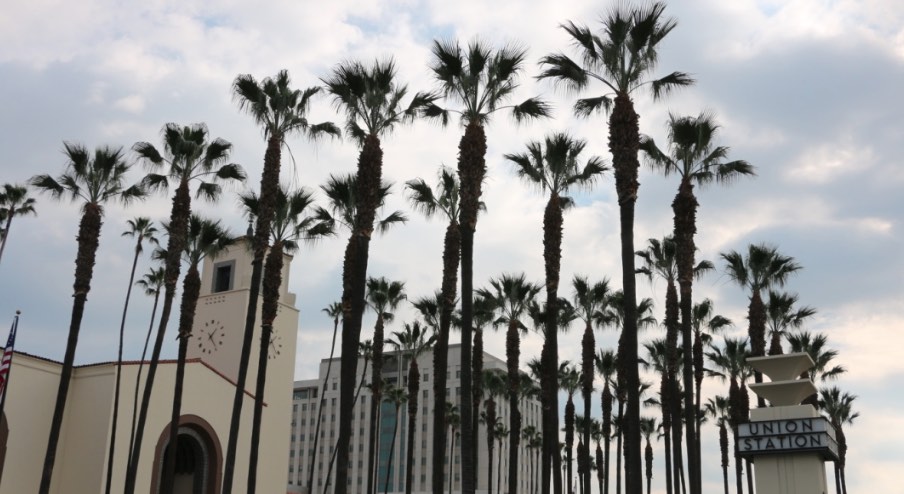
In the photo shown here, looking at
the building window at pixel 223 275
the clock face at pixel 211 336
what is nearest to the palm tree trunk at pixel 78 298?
the clock face at pixel 211 336

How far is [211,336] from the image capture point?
157 feet

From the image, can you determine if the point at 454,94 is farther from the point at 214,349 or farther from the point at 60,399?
the point at 214,349

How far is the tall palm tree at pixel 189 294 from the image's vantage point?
26312 millimetres

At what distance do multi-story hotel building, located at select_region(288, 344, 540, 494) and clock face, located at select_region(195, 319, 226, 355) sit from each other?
2498 inches

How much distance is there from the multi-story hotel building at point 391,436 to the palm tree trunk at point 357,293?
88.8 m

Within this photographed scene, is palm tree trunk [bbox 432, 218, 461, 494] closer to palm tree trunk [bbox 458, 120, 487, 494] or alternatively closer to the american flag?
palm tree trunk [bbox 458, 120, 487, 494]

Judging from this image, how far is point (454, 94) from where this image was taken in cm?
2428

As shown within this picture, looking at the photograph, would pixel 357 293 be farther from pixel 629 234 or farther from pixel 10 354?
pixel 10 354

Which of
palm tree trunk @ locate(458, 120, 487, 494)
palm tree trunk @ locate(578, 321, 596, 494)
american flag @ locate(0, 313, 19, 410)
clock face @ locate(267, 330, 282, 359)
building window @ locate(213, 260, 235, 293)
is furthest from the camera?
building window @ locate(213, 260, 235, 293)

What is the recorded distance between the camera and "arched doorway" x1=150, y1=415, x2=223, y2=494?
119 feet

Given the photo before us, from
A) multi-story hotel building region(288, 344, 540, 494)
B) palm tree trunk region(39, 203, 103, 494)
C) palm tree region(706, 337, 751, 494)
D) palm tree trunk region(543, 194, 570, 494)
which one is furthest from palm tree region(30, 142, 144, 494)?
multi-story hotel building region(288, 344, 540, 494)

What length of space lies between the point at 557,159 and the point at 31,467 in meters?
23.2

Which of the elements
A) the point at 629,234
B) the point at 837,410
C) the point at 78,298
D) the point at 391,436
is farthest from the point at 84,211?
the point at 391,436

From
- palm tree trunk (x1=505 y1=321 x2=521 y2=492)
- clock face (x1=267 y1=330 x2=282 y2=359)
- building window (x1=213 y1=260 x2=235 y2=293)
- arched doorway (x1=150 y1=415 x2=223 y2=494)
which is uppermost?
building window (x1=213 y1=260 x2=235 y2=293)
